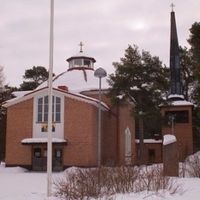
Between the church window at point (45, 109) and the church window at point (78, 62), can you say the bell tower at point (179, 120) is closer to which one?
the church window at point (45, 109)

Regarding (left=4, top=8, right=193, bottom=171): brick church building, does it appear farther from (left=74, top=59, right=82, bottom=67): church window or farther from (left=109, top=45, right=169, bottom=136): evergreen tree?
(left=74, top=59, right=82, bottom=67): church window

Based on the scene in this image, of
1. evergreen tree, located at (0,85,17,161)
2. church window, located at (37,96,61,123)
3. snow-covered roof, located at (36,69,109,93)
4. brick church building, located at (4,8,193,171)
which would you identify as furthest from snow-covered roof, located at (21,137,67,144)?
evergreen tree, located at (0,85,17,161)

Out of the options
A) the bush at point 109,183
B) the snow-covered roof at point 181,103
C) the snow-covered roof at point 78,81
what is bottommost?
the bush at point 109,183

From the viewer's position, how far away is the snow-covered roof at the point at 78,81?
150 ft

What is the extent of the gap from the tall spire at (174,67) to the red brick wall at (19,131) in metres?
14.5

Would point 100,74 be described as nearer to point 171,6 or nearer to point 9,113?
point 9,113

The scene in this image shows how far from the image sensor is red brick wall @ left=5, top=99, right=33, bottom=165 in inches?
1571

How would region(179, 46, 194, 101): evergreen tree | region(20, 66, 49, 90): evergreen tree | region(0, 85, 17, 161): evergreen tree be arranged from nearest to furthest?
region(0, 85, 17, 161): evergreen tree → region(179, 46, 194, 101): evergreen tree → region(20, 66, 49, 90): evergreen tree

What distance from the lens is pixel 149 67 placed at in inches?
1559

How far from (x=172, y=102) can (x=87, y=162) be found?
11.5 m

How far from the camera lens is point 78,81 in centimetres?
4766

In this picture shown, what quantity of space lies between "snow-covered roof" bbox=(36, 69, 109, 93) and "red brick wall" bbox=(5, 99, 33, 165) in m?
5.94

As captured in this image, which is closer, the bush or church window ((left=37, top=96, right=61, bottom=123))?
the bush

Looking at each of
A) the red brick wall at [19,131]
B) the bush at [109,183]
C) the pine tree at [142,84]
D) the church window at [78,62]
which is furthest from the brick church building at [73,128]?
the bush at [109,183]
